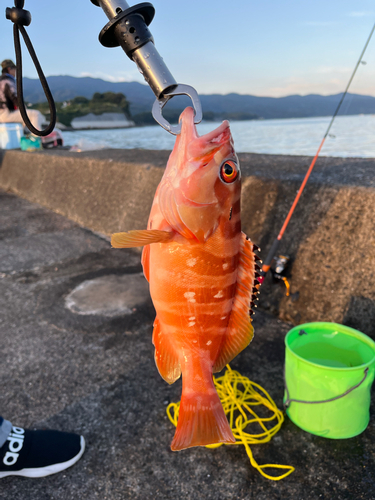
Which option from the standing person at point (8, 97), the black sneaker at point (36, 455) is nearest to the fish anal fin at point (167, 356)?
the black sneaker at point (36, 455)

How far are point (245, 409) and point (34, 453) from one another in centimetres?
131

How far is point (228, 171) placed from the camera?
4.40ft

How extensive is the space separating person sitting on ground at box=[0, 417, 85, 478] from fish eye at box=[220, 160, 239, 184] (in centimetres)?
171

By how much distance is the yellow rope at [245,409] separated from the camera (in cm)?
196

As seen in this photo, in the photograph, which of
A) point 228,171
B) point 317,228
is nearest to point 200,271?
point 228,171

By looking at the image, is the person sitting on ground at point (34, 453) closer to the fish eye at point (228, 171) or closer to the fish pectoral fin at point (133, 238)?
the fish pectoral fin at point (133, 238)

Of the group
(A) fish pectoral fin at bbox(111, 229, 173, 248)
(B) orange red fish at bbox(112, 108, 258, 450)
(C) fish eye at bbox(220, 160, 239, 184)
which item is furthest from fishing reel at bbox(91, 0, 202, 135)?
(A) fish pectoral fin at bbox(111, 229, 173, 248)

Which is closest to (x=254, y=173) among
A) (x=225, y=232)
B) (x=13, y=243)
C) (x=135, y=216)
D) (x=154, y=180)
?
(x=154, y=180)

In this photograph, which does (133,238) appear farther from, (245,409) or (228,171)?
(245,409)

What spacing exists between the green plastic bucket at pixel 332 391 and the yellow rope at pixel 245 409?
0.46ft

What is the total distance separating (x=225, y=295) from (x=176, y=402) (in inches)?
48.0

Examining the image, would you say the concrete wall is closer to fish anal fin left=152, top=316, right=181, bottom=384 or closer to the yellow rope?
the yellow rope

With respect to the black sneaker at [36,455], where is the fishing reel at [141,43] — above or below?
above

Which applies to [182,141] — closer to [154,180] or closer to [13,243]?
[154,180]
